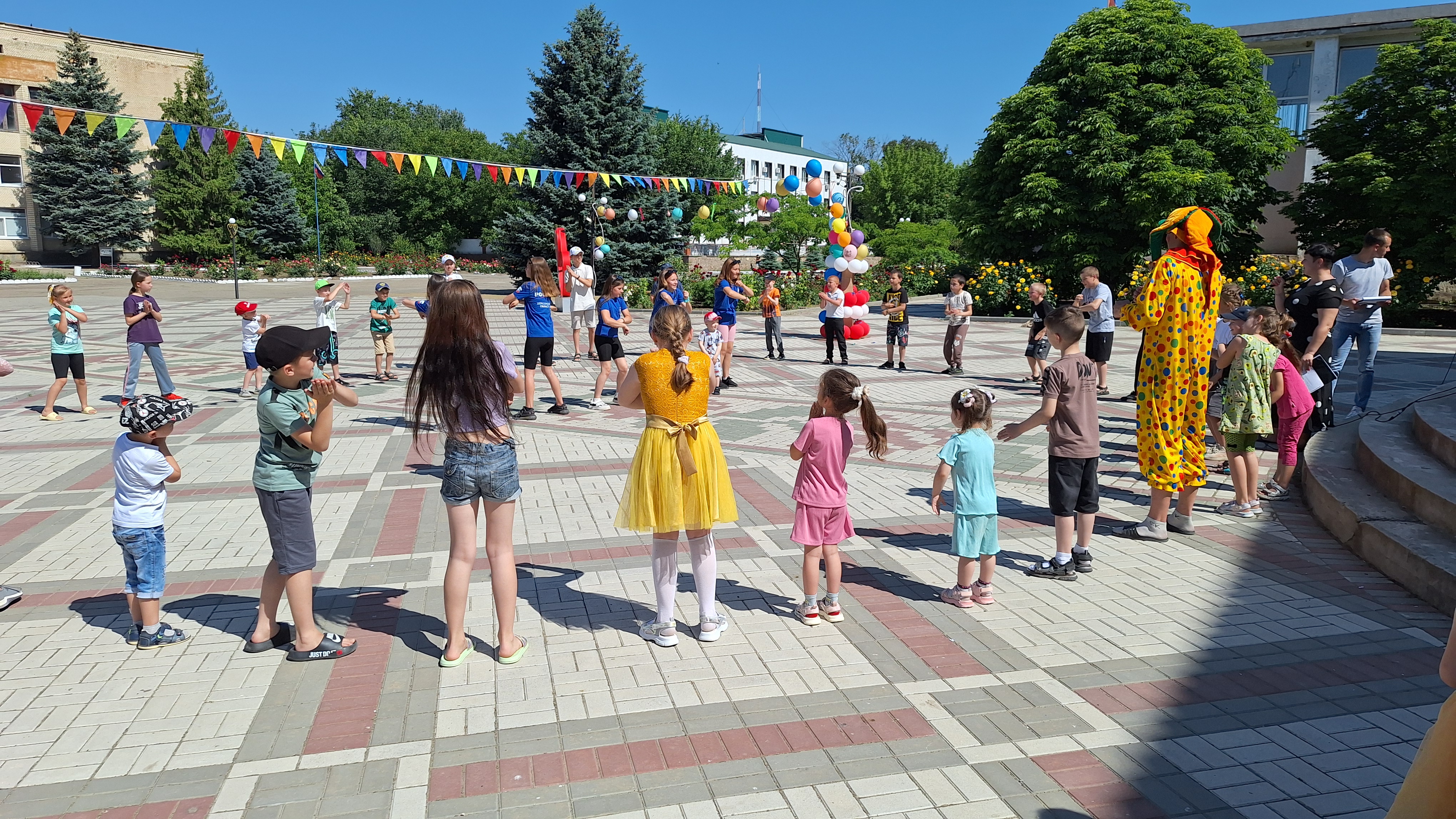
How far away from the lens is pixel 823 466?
16.2 feet

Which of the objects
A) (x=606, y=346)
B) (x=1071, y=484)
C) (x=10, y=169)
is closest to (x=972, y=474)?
(x=1071, y=484)

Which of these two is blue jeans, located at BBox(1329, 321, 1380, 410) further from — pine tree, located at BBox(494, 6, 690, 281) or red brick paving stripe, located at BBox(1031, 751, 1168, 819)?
pine tree, located at BBox(494, 6, 690, 281)

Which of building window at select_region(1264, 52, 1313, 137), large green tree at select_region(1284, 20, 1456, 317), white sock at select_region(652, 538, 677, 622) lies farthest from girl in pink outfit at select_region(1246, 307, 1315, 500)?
building window at select_region(1264, 52, 1313, 137)

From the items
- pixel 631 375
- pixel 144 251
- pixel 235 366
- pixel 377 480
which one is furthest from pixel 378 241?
pixel 631 375

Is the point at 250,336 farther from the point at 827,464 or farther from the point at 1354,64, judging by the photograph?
the point at 1354,64

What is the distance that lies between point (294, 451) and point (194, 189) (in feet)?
163

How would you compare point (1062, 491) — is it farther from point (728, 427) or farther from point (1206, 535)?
point (728, 427)

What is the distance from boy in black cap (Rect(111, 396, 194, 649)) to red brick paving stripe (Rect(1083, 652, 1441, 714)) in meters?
4.72

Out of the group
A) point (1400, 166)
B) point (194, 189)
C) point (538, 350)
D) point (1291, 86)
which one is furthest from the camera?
point (194, 189)

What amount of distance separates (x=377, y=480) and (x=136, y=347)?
5631 mm

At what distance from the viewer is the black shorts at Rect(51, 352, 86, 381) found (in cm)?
1107

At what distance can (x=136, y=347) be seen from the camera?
11.5 m

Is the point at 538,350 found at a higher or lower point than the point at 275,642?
higher

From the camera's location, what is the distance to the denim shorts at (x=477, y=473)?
4.34m
